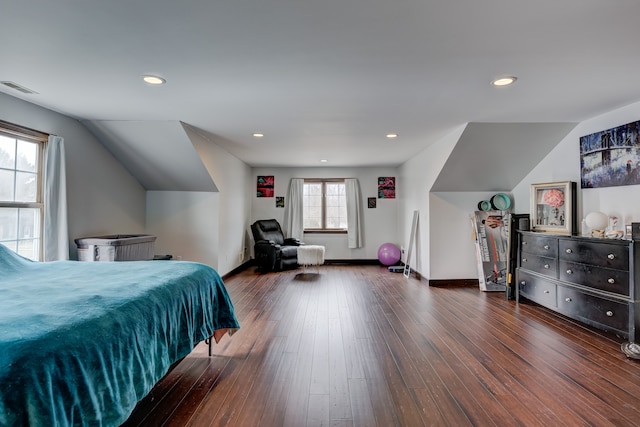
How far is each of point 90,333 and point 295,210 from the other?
635 cm

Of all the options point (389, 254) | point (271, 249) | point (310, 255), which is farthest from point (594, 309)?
point (271, 249)

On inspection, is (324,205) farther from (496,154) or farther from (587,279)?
(587,279)

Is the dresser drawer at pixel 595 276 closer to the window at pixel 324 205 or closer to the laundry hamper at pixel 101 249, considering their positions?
the window at pixel 324 205

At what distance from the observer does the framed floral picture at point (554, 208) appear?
3.88 meters

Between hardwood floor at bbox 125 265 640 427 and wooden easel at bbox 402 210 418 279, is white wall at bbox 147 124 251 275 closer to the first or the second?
hardwood floor at bbox 125 265 640 427

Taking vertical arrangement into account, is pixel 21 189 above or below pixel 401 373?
above

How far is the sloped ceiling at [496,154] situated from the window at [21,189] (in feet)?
16.8

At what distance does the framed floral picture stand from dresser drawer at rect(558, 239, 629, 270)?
0.42m

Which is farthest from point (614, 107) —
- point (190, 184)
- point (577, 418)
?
point (190, 184)

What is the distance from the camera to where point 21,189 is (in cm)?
338

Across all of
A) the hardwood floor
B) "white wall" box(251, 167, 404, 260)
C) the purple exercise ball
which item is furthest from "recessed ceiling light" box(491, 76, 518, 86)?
"white wall" box(251, 167, 404, 260)

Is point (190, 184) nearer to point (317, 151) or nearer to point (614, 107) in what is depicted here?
point (317, 151)

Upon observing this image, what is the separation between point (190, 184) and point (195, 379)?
3621 millimetres

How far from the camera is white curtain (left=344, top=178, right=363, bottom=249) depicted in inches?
297
